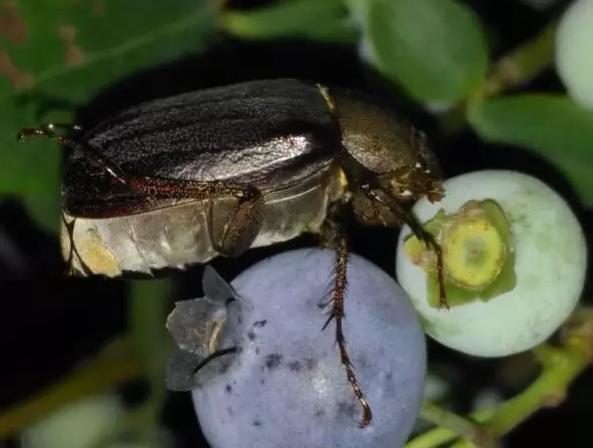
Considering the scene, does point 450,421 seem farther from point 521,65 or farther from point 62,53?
point 62,53

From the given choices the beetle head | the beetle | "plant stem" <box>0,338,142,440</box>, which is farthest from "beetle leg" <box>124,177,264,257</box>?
"plant stem" <box>0,338,142,440</box>

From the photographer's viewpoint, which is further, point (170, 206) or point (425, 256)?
point (170, 206)

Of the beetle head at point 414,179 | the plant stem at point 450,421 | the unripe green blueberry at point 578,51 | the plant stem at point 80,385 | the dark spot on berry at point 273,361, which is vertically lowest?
the plant stem at point 80,385

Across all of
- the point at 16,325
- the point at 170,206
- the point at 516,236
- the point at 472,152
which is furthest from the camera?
the point at 16,325

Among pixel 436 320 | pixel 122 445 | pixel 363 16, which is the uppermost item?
pixel 363 16

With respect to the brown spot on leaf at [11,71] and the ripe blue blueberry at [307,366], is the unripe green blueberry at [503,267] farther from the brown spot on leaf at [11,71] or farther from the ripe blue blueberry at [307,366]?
the brown spot on leaf at [11,71]

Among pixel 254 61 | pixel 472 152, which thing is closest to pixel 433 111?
pixel 472 152

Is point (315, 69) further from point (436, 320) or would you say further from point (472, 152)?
point (436, 320)

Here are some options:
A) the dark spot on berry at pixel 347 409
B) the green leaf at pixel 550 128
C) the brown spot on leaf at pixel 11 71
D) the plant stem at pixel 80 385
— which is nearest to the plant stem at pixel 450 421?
the dark spot on berry at pixel 347 409

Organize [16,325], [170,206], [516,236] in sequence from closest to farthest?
1. [516,236]
2. [170,206]
3. [16,325]
